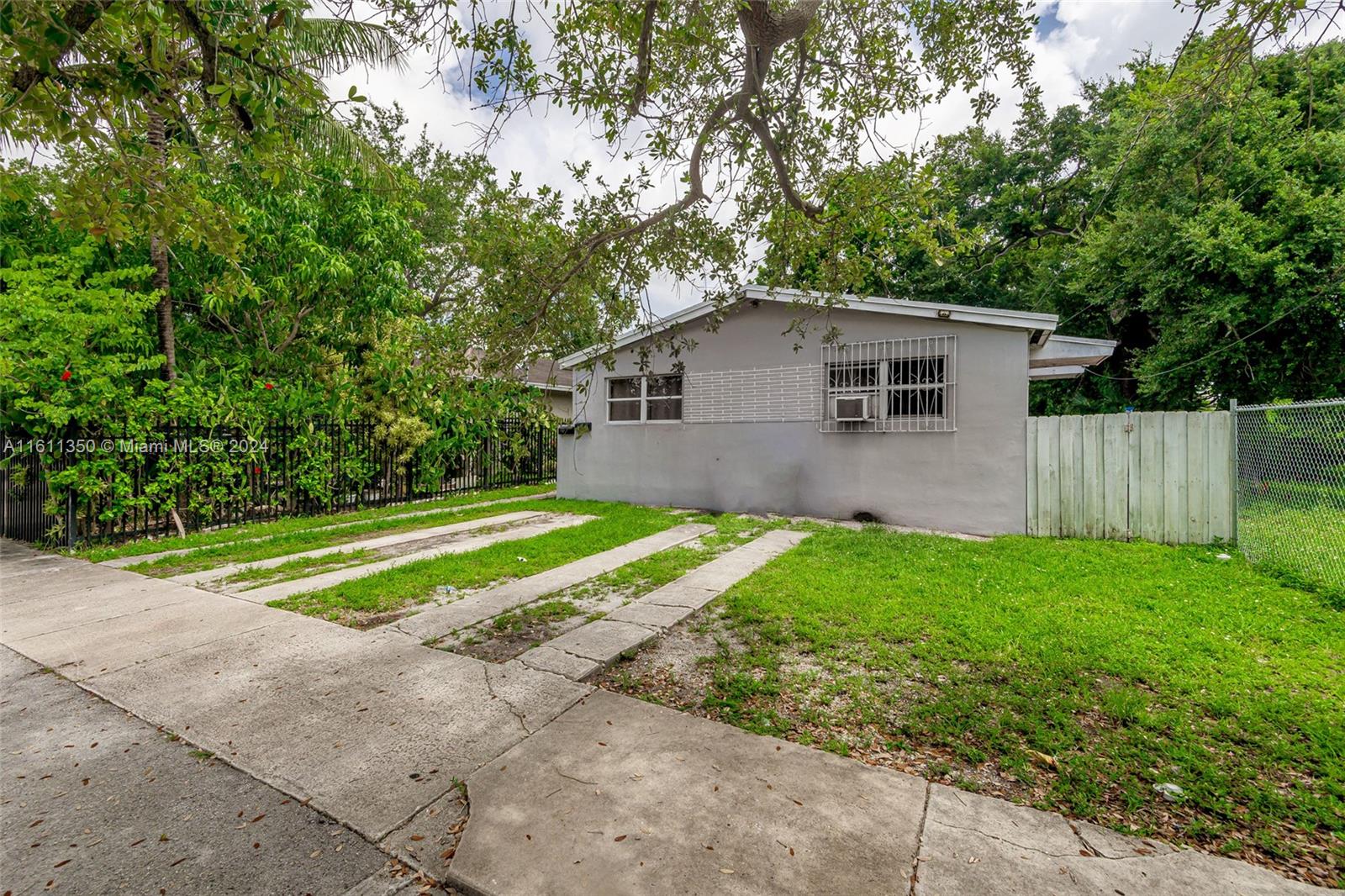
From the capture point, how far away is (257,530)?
790 centimetres

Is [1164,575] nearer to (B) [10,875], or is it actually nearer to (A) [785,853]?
(A) [785,853]

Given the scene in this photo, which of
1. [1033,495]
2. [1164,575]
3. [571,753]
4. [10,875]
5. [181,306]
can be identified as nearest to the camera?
[10,875]

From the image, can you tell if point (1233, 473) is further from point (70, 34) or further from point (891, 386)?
point (70, 34)

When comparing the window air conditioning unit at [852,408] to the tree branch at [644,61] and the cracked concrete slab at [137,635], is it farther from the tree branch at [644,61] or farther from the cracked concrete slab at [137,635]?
the cracked concrete slab at [137,635]

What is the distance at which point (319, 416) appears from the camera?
375 inches

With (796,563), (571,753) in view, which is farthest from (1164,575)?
(571,753)

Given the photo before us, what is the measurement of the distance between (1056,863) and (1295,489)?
6.16 meters

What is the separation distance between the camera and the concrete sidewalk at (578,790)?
5.96ft

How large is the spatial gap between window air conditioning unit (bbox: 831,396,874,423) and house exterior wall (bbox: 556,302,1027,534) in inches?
12.3

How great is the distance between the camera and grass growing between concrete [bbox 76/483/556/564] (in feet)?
21.7

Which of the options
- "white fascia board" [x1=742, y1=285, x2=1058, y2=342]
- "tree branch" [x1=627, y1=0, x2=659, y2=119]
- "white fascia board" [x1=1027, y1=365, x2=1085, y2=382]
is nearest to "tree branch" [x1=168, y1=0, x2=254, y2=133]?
"tree branch" [x1=627, y1=0, x2=659, y2=119]

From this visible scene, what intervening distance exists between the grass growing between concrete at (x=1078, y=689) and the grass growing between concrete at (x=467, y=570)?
2.48m

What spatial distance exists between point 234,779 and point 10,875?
62cm

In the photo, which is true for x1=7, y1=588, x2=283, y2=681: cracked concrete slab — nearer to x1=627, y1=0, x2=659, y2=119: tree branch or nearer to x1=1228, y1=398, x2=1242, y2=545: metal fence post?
x1=627, y1=0, x2=659, y2=119: tree branch
